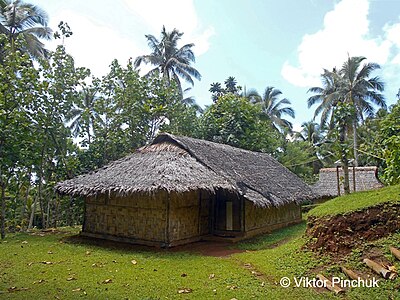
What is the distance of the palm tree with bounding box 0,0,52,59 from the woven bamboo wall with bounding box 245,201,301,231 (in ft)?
42.7

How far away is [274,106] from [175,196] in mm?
22302

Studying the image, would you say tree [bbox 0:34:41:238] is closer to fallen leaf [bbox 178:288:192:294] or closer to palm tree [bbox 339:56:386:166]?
fallen leaf [bbox 178:288:192:294]

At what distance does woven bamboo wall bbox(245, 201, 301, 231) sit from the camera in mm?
10359

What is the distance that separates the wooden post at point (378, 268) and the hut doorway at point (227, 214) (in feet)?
17.0

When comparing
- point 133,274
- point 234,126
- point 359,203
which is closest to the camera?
point 133,274

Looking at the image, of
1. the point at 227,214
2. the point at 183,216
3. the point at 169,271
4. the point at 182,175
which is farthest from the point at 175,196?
the point at 169,271

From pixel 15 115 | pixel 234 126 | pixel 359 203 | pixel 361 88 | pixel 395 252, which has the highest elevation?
pixel 361 88

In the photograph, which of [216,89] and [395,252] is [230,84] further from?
[395,252]

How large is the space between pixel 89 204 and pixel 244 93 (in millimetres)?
20432

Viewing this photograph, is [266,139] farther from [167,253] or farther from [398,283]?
[398,283]

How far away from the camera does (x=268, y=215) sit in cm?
1156

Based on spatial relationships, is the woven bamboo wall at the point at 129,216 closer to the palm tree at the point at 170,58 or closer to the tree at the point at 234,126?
the tree at the point at 234,126

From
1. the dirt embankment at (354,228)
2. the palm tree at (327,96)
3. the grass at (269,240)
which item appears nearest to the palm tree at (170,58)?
the palm tree at (327,96)

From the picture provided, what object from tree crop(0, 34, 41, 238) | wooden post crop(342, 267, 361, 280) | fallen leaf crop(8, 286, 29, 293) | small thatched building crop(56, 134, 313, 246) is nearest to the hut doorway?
small thatched building crop(56, 134, 313, 246)
